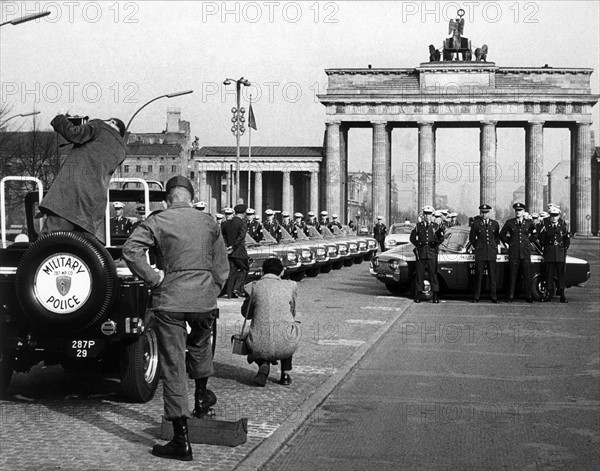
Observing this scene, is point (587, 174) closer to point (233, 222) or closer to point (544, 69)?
point (544, 69)

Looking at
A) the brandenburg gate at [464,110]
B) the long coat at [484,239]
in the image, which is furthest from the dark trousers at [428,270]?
the brandenburg gate at [464,110]

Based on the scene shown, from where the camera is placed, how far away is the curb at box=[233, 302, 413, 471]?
7195 mm

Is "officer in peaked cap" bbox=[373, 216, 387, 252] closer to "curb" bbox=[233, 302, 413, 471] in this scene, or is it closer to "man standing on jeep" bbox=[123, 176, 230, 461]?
"curb" bbox=[233, 302, 413, 471]

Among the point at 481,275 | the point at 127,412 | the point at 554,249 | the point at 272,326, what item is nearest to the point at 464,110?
the point at 554,249

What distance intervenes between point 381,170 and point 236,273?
76078 millimetres

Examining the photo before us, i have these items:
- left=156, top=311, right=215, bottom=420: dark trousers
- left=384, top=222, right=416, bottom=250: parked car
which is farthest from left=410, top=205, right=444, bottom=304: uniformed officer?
left=384, top=222, right=416, bottom=250: parked car

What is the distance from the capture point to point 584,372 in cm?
1195

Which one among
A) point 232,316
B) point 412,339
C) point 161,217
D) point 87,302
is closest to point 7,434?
point 87,302

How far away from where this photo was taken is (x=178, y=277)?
744 cm

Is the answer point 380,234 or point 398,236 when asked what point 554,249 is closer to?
point 398,236

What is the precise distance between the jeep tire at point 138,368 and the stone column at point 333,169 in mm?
88602

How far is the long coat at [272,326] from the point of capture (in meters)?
10.4

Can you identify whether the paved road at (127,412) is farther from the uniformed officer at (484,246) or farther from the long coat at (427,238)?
the uniformed officer at (484,246)

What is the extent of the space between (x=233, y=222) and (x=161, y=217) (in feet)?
47.0
